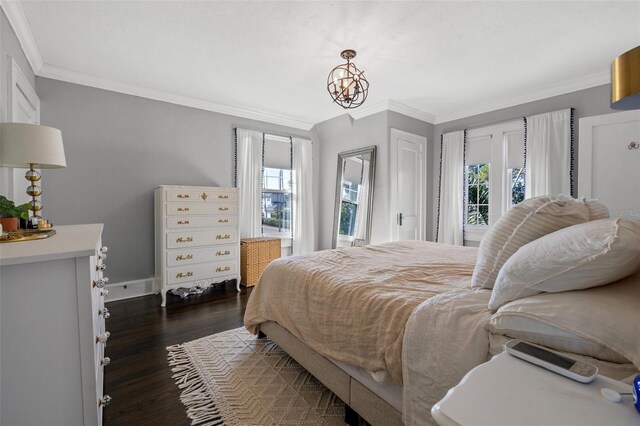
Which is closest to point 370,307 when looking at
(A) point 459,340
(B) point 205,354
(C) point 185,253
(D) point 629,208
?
(A) point 459,340

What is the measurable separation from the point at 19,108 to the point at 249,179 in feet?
8.06

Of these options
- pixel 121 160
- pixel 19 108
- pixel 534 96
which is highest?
pixel 534 96

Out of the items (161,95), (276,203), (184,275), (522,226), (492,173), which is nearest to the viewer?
(522,226)

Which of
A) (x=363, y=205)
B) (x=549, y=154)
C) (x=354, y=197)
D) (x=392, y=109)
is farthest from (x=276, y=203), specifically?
(x=549, y=154)

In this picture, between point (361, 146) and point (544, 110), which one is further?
point (361, 146)

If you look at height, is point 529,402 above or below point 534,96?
below

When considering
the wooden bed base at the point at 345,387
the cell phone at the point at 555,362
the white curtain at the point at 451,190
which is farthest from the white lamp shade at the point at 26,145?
the white curtain at the point at 451,190

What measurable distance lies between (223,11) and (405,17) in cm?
136

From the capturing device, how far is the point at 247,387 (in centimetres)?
180

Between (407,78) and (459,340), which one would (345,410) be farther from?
(407,78)

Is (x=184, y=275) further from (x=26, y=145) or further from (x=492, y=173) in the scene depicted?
(x=492, y=173)

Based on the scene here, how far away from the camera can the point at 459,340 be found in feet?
3.22

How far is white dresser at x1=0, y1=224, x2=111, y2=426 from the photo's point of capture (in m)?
0.92

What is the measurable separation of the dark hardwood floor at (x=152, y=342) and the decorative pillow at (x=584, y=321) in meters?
1.66
